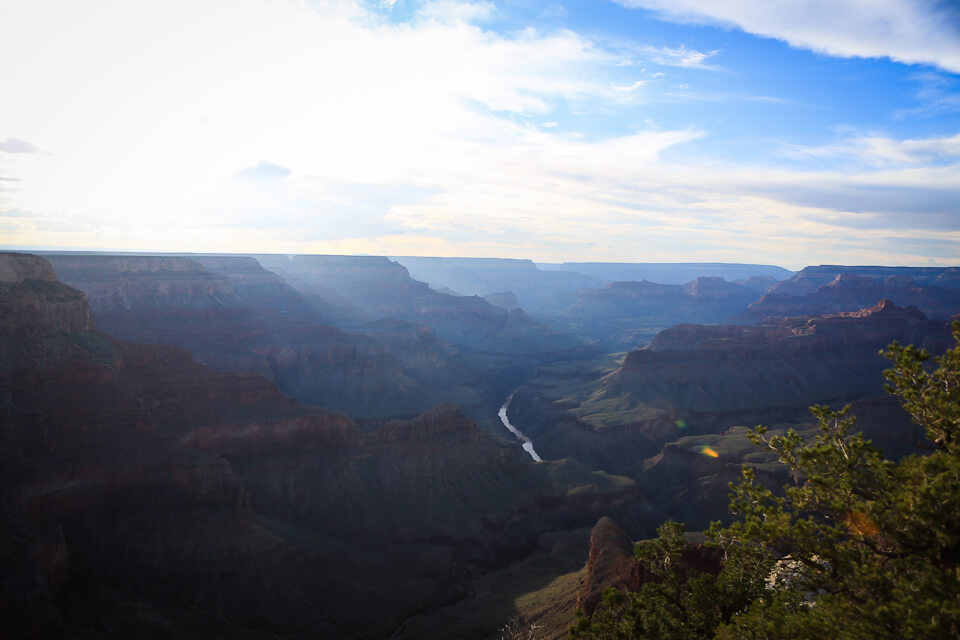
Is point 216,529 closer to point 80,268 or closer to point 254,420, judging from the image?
point 254,420

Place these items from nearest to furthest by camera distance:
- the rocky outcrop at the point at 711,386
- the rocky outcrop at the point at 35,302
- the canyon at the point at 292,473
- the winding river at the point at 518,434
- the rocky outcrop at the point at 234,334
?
the canyon at the point at 292,473 < the rocky outcrop at the point at 35,302 < the rocky outcrop at the point at 234,334 < the winding river at the point at 518,434 < the rocky outcrop at the point at 711,386

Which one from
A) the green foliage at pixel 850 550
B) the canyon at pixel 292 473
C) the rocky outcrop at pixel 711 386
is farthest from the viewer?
the rocky outcrop at pixel 711 386

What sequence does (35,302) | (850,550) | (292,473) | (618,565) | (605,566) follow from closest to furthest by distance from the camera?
1. (850,550)
2. (618,565)
3. (605,566)
4. (35,302)
5. (292,473)

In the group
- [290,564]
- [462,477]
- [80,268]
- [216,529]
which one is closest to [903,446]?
[462,477]

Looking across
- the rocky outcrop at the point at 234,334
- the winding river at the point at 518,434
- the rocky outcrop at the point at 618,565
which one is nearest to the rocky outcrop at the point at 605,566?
the rocky outcrop at the point at 618,565

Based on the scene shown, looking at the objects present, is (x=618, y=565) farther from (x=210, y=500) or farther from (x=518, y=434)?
(x=518, y=434)

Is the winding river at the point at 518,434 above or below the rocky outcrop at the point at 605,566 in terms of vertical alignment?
below

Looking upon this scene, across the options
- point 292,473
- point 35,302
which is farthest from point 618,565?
point 35,302

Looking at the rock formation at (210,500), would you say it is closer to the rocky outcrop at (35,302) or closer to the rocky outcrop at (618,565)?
the rocky outcrop at (35,302)
